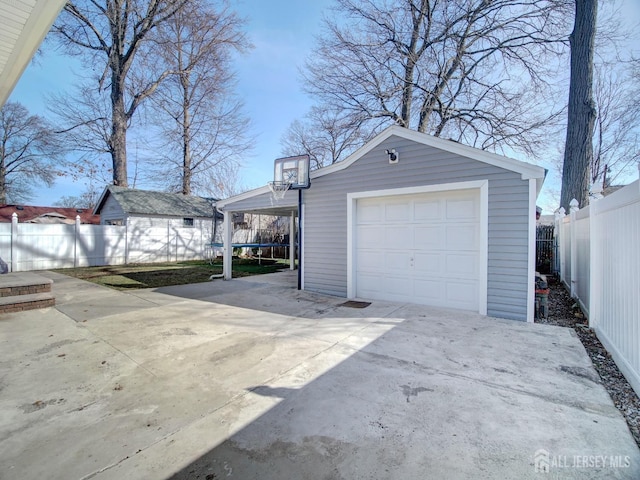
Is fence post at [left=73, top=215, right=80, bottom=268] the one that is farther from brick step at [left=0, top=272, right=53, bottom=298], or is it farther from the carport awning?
the carport awning

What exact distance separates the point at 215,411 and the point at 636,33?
15084mm

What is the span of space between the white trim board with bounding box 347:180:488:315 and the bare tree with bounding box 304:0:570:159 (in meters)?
7.75

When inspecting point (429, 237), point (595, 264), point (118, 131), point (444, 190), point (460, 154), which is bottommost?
point (595, 264)

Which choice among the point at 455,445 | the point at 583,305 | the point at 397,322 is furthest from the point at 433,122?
the point at 455,445

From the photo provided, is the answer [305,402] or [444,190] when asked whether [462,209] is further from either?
[305,402]

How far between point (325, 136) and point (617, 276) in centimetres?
1467

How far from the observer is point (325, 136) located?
16.5 meters

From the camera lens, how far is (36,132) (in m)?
22.8

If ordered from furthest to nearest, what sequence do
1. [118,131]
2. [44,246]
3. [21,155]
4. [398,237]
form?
[21,155], [118,131], [44,246], [398,237]

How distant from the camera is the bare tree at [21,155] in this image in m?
23.6

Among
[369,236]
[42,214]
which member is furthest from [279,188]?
[42,214]

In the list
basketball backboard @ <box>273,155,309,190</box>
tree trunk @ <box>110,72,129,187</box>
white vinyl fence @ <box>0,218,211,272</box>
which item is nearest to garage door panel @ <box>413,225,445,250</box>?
basketball backboard @ <box>273,155,309,190</box>

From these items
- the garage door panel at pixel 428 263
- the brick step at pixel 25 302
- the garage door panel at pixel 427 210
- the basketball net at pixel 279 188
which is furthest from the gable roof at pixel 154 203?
the garage door panel at pixel 428 263

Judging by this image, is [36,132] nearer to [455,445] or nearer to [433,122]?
[433,122]
